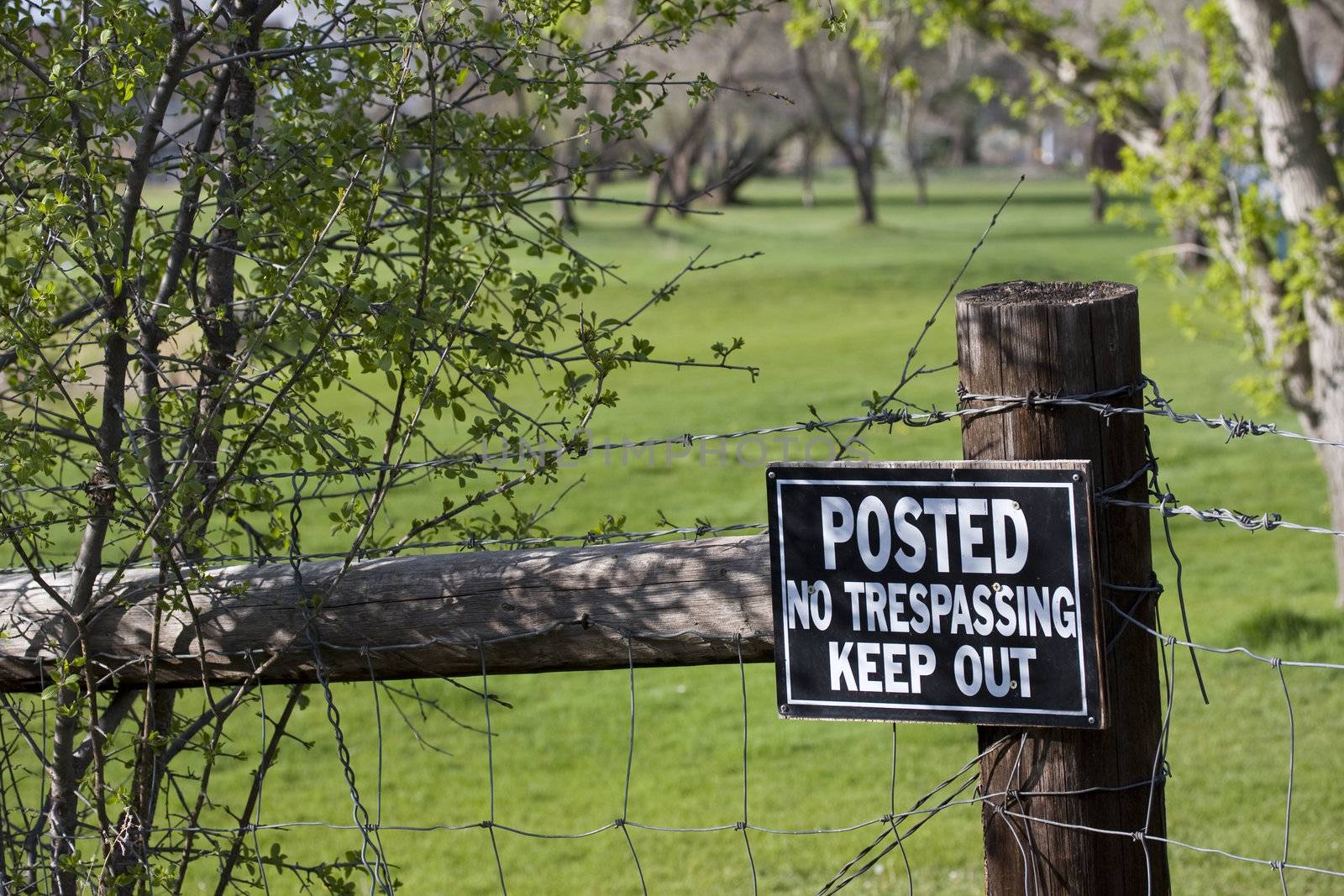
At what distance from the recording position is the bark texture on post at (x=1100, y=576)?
2105 mm

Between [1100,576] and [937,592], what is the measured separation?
237mm

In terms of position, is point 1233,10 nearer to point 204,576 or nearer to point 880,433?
point 204,576

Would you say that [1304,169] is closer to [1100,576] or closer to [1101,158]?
[1100,576]

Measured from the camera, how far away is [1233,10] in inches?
300

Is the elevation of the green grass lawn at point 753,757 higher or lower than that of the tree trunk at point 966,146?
lower

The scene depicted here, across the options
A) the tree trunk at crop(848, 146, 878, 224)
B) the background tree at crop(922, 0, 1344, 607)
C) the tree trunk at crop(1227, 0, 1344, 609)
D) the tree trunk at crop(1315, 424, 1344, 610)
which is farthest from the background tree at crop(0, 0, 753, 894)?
the tree trunk at crop(848, 146, 878, 224)

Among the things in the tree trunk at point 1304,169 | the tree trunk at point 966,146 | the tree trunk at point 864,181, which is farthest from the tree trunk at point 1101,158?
the tree trunk at point 966,146

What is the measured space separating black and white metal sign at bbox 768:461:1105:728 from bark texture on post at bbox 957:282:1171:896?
0.08m

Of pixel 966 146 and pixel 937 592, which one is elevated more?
pixel 966 146

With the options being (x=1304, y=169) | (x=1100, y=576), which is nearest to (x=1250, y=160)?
(x=1304, y=169)

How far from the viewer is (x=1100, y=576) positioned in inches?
81.5

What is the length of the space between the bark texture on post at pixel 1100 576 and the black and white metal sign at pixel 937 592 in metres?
0.08

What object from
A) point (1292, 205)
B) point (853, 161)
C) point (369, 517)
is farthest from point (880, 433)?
point (853, 161)

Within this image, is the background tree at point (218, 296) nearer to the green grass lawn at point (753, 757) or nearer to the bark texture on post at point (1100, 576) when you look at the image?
the green grass lawn at point (753, 757)
